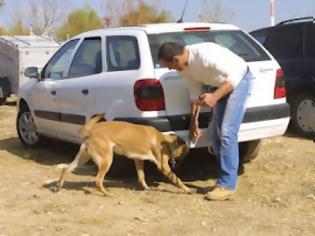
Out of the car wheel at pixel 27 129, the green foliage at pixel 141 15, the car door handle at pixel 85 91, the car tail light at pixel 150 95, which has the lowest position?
the green foliage at pixel 141 15

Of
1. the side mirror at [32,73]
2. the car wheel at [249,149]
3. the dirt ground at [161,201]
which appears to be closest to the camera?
the dirt ground at [161,201]

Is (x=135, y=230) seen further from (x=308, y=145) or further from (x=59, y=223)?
(x=308, y=145)

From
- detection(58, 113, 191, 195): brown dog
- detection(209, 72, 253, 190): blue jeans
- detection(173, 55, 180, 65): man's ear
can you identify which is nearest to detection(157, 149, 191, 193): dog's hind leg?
detection(58, 113, 191, 195): brown dog

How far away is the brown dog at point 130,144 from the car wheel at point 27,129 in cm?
274

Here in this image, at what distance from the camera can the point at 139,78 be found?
614 centimetres

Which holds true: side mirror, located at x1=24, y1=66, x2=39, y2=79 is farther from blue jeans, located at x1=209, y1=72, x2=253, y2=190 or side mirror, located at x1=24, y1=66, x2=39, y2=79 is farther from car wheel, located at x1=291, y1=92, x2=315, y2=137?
car wheel, located at x1=291, y1=92, x2=315, y2=137

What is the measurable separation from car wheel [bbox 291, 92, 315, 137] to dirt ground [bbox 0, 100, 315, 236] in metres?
0.66

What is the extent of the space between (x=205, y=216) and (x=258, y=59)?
2.01 m

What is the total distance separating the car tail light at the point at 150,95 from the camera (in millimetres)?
6062

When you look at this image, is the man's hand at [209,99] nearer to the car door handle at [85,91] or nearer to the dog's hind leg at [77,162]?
the dog's hind leg at [77,162]

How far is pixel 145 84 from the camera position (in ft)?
20.0

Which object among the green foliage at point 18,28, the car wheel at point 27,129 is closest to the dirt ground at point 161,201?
the car wheel at point 27,129

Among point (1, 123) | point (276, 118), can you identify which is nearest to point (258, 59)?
point (276, 118)

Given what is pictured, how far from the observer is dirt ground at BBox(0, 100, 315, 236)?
16.8ft
